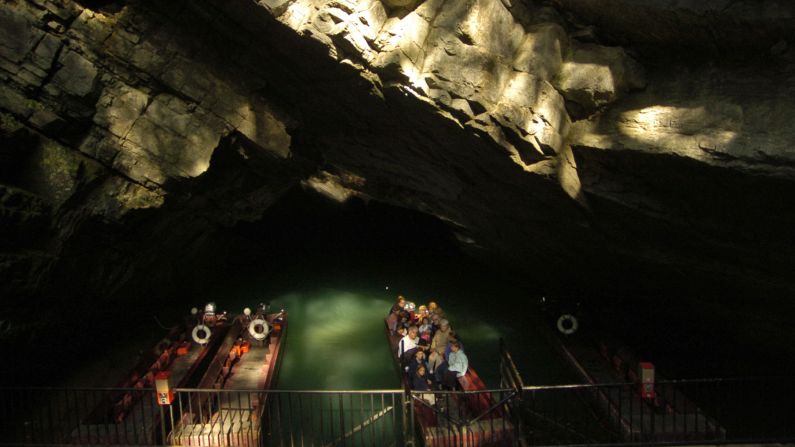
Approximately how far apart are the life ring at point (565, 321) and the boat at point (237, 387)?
5821 mm

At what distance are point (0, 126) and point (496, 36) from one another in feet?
22.1

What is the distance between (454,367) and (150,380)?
5162mm

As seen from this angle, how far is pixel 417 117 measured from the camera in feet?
25.5

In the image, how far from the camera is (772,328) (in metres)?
8.52

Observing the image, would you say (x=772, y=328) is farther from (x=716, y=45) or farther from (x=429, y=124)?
(x=429, y=124)

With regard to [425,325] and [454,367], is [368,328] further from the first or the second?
[454,367]

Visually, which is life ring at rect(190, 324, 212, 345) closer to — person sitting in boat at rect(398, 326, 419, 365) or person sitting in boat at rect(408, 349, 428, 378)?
person sitting in boat at rect(398, 326, 419, 365)

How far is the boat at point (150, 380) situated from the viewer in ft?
24.5

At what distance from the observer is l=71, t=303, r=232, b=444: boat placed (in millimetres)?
7461

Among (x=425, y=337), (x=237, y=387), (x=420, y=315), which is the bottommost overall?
(x=237, y=387)

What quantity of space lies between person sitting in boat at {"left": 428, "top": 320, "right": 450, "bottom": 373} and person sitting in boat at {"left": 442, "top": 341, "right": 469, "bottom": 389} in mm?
388

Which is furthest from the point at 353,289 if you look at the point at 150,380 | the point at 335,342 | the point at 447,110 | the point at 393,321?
the point at 447,110

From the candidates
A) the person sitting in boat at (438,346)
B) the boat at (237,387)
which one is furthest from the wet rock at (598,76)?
the boat at (237,387)

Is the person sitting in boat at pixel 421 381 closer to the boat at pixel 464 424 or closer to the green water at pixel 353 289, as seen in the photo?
the boat at pixel 464 424
